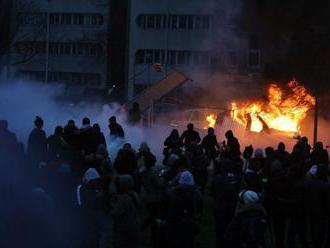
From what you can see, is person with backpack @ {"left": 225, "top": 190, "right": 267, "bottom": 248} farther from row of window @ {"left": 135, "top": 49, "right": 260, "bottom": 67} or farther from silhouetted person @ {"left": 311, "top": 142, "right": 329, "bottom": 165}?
row of window @ {"left": 135, "top": 49, "right": 260, "bottom": 67}

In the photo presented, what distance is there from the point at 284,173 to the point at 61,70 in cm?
5127

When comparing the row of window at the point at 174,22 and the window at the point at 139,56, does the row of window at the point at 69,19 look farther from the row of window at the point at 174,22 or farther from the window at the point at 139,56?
the window at the point at 139,56

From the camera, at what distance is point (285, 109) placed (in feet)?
109

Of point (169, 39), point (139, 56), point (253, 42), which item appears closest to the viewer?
point (253, 42)

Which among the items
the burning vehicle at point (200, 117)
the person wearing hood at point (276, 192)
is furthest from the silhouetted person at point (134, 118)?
the person wearing hood at point (276, 192)

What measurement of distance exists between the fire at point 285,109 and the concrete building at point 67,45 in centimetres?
2764

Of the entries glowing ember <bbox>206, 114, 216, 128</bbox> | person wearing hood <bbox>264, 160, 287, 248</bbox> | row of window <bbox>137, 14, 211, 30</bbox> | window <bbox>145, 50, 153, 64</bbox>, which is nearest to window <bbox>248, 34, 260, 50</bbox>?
glowing ember <bbox>206, 114, 216, 128</bbox>

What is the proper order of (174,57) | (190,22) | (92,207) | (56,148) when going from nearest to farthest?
(92,207) → (56,148) → (190,22) → (174,57)

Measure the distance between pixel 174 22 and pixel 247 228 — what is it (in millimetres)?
47699

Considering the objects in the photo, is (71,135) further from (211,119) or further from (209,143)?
(211,119)

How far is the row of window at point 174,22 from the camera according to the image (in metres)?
53.1

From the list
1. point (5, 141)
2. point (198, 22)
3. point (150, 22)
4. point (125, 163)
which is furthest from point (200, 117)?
point (150, 22)

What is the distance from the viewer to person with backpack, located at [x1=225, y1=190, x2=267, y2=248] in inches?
328

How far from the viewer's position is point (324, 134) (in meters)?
37.4
